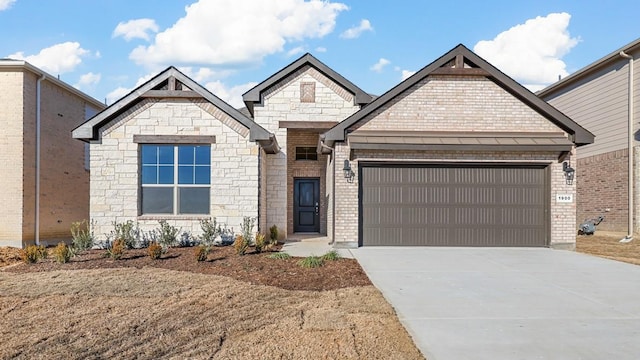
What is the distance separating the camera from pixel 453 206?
44.6 feet

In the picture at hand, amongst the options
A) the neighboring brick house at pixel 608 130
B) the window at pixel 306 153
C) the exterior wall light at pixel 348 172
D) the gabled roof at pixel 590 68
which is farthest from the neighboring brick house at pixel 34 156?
the neighboring brick house at pixel 608 130

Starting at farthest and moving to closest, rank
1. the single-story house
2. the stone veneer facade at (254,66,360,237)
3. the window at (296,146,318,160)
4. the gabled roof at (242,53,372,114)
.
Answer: the window at (296,146,318,160), the stone veneer facade at (254,66,360,237), the gabled roof at (242,53,372,114), the single-story house

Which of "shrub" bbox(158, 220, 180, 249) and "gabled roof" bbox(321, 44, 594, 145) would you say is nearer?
"shrub" bbox(158, 220, 180, 249)

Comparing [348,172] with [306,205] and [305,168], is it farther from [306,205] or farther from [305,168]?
[306,205]

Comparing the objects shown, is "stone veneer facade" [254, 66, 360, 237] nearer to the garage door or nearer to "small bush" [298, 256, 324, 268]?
the garage door

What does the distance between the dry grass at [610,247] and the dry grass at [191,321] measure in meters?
8.83

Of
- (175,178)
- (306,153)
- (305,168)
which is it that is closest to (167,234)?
(175,178)

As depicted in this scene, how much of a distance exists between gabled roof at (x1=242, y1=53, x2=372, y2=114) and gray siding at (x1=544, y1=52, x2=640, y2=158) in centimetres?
1037

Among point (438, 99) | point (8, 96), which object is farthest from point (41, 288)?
point (438, 99)

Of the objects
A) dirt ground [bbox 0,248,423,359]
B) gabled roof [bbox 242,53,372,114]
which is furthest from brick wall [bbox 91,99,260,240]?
dirt ground [bbox 0,248,423,359]

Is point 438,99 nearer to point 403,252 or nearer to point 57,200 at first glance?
point 403,252

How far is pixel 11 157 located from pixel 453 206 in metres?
14.0

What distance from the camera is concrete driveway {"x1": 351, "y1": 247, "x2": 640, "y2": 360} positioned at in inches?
194

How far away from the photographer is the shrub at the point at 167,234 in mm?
12953
